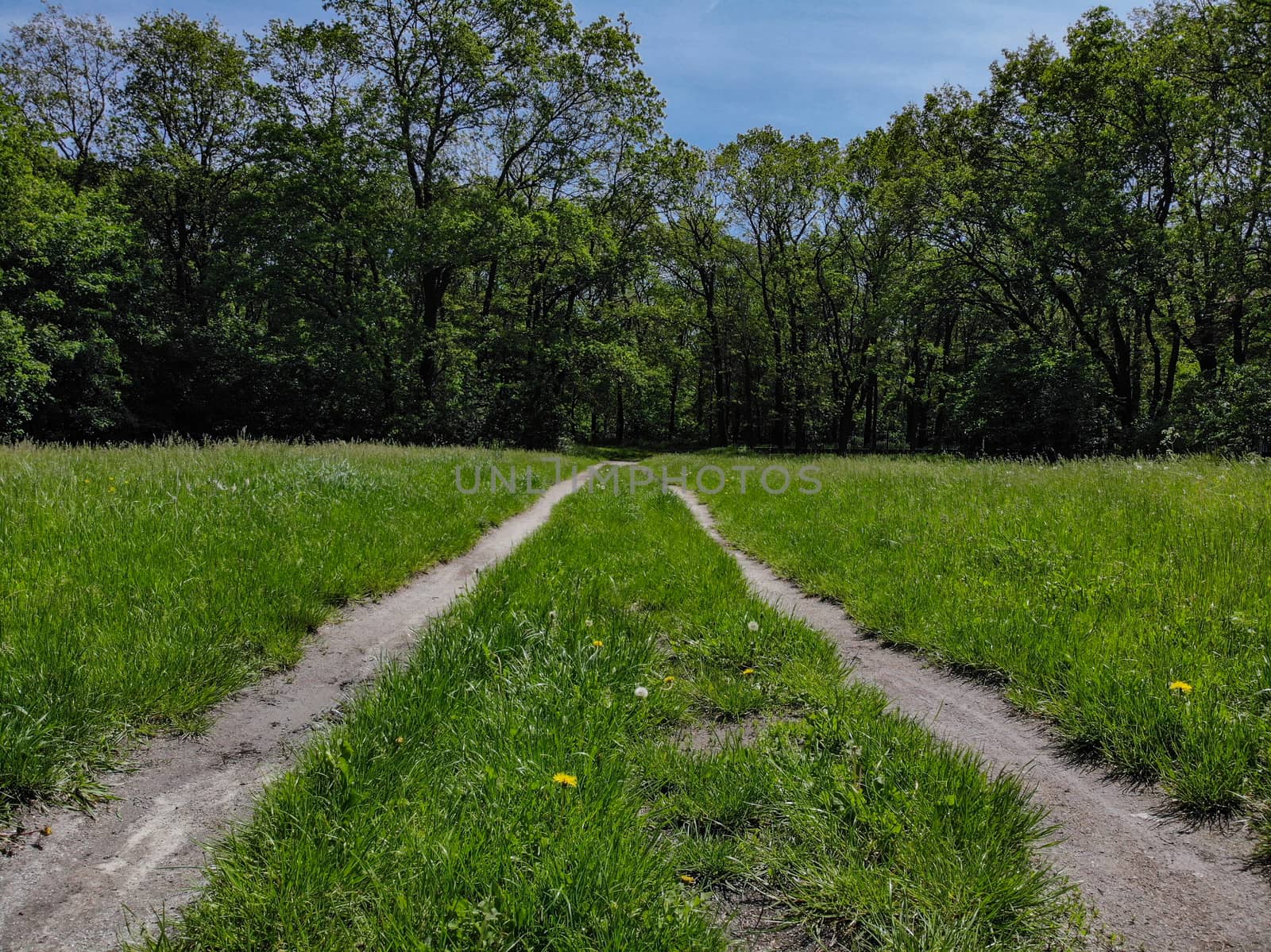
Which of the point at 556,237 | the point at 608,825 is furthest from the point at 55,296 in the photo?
the point at 608,825

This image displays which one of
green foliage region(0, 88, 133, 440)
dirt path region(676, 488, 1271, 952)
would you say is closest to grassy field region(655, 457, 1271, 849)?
dirt path region(676, 488, 1271, 952)

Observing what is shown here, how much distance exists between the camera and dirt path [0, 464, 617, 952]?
1695 mm

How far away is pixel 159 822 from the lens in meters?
2.18

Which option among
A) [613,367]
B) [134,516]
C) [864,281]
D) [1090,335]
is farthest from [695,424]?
[134,516]

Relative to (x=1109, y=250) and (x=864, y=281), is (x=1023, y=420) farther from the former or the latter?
(x=864, y=281)

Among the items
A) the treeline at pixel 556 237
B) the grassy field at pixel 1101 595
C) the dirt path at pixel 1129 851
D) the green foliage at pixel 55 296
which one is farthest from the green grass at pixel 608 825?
the green foliage at pixel 55 296

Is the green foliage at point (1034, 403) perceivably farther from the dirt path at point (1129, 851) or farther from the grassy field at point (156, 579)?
the grassy field at point (156, 579)

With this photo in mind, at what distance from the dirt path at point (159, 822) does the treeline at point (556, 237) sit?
628 inches

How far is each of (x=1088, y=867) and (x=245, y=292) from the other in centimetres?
3342

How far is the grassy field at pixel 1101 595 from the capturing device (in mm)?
2631

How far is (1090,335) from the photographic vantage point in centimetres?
2359

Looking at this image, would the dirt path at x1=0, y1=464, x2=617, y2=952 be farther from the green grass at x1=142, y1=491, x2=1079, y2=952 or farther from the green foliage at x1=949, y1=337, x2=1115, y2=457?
the green foliage at x1=949, y1=337, x2=1115, y2=457

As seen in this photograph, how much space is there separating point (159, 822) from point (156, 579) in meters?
2.41

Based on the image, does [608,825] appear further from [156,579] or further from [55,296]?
[55,296]
